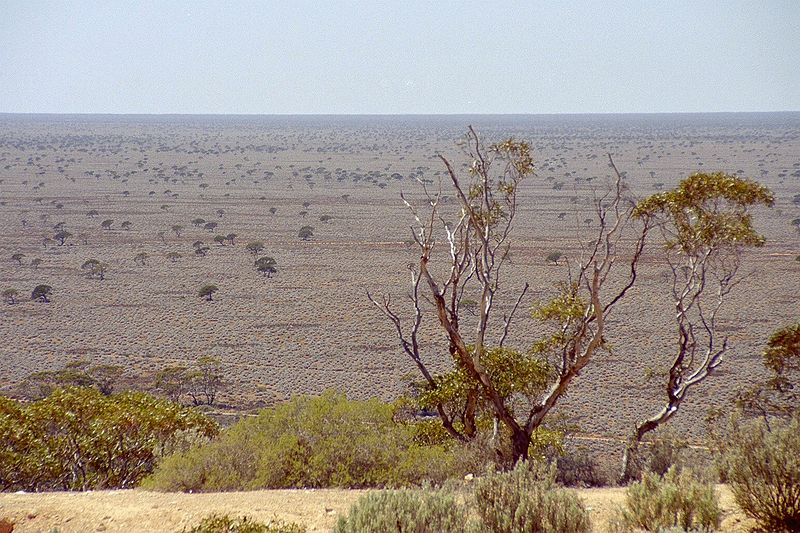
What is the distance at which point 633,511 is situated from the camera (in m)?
6.06

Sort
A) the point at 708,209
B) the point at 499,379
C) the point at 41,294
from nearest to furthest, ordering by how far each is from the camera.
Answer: the point at 499,379 < the point at 708,209 < the point at 41,294

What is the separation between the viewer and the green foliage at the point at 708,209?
1205 cm

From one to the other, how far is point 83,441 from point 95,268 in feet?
111

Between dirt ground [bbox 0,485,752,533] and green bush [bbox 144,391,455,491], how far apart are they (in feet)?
3.45

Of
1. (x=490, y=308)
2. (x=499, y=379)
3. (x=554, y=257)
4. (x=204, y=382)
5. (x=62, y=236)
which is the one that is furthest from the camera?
(x=62, y=236)

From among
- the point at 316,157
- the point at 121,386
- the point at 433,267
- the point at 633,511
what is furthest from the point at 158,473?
the point at 316,157

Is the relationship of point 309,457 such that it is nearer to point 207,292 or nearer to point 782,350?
point 782,350

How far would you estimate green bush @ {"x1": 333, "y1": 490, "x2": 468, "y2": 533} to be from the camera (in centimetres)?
525

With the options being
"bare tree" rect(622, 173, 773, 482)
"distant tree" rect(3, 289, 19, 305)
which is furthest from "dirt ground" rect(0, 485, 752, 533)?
"distant tree" rect(3, 289, 19, 305)

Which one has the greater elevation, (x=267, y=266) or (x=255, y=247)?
(x=255, y=247)

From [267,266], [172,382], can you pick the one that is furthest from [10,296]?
[172,382]

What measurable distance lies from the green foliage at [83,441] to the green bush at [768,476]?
7.20 m

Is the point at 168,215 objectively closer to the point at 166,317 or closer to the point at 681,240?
the point at 166,317

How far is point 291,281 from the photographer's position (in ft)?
133
